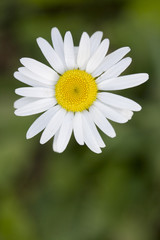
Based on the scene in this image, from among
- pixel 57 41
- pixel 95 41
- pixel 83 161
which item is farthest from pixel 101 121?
pixel 83 161

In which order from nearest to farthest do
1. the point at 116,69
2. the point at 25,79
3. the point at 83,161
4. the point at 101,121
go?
the point at 116,69, the point at 101,121, the point at 25,79, the point at 83,161

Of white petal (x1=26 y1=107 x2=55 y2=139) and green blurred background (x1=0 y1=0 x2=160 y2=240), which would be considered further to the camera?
green blurred background (x1=0 y1=0 x2=160 y2=240)

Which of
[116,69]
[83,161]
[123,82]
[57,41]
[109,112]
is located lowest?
[83,161]

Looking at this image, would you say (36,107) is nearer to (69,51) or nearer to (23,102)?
(23,102)

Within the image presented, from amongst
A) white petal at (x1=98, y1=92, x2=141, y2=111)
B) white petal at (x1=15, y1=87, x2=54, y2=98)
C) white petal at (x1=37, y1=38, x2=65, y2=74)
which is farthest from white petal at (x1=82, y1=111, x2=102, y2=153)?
white petal at (x1=37, y1=38, x2=65, y2=74)

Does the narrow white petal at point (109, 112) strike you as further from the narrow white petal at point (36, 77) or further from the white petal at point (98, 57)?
the narrow white petal at point (36, 77)

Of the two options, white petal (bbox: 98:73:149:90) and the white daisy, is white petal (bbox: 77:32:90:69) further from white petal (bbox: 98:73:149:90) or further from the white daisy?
white petal (bbox: 98:73:149:90)
